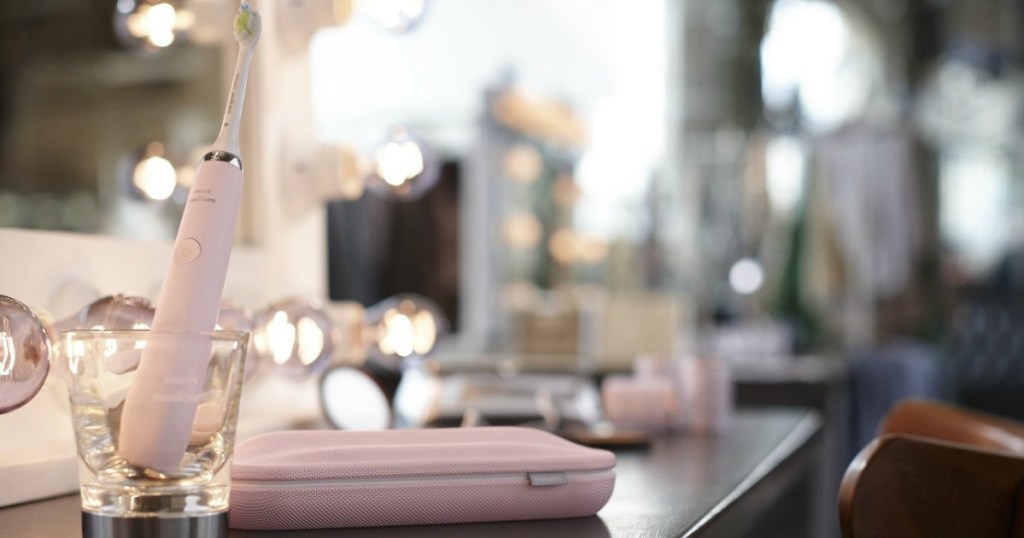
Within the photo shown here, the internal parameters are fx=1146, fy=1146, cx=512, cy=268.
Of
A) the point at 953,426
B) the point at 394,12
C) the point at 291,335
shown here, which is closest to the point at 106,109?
the point at 394,12

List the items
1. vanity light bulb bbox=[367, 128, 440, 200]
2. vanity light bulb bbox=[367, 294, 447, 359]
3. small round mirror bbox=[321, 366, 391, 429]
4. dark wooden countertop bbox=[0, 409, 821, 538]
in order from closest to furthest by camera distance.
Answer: dark wooden countertop bbox=[0, 409, 821, 538]
small round mirror bbox=[321, 366, 391, 429]
vanity light bulb bbox=[367, 128, 440, 200]
vanity light bulb bbox=[367, 294, 447, 359]

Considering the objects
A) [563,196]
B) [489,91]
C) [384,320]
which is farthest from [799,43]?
[384,320]

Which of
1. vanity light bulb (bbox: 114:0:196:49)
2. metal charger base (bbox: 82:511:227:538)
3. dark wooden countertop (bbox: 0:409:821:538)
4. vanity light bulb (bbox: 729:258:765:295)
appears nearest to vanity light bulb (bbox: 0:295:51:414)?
dark wooden countertop (bbox: 0:409:821:538)

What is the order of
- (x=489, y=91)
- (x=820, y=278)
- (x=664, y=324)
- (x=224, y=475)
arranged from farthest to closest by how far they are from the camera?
(x=820, y=278) < (x=489, y=91) < (x=664, y=324) < (x=224, y=475)

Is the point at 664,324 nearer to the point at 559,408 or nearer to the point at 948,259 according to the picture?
the point at 559,408

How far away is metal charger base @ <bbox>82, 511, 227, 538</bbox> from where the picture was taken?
528 millimetres

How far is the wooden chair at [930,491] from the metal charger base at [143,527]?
1.42 feet

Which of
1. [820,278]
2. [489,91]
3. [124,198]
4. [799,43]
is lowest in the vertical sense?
[820,278]

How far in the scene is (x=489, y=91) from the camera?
16.0 feet

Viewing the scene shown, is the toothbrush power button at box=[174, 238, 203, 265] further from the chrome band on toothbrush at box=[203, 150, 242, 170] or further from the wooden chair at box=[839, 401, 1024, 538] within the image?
the wooden chair at box=[839, 401, 1024, 538]

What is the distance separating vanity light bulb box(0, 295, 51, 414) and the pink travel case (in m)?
0.14

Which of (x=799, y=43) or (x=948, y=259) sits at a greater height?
(x=799, y=43)

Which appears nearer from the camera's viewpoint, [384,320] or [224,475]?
[224,475]

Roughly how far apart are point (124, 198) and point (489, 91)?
12.3 feet
